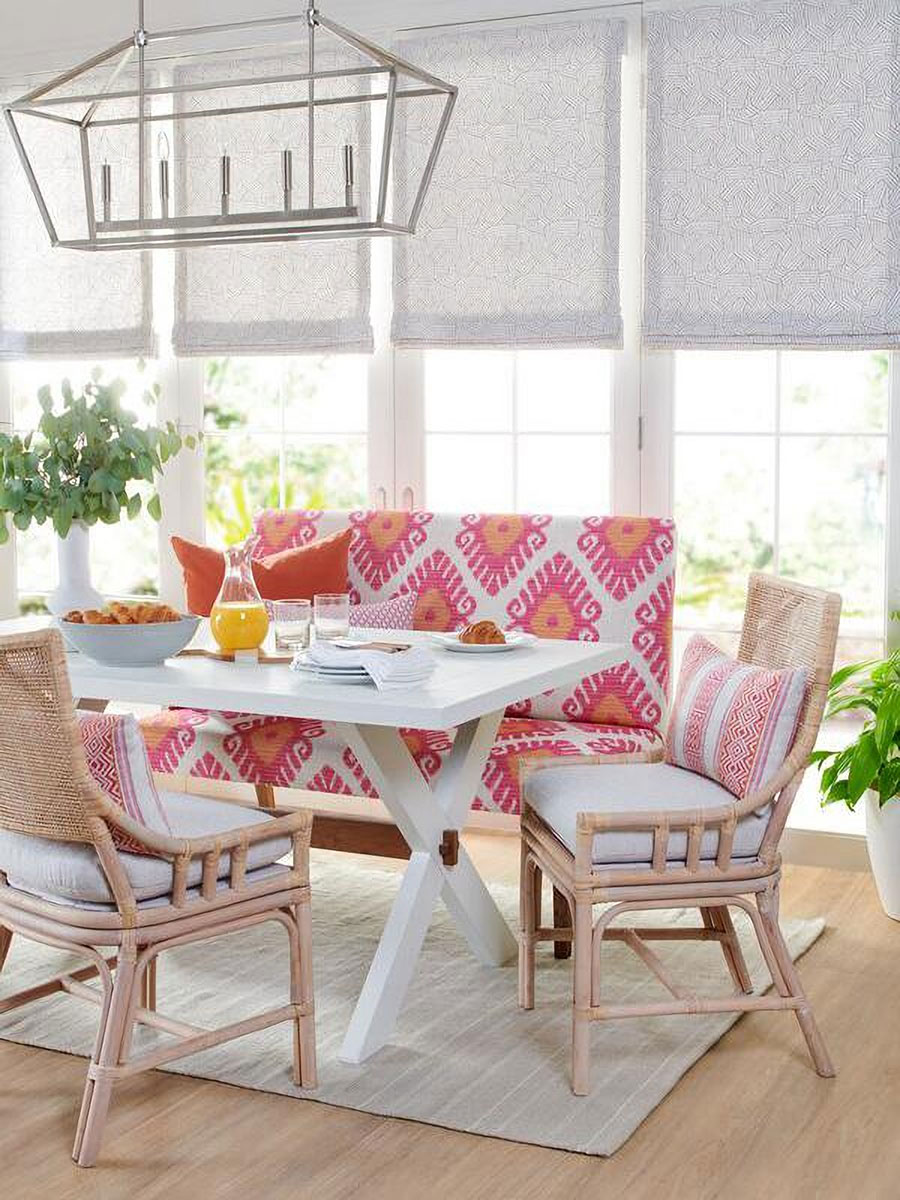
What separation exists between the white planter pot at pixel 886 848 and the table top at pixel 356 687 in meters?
0.87

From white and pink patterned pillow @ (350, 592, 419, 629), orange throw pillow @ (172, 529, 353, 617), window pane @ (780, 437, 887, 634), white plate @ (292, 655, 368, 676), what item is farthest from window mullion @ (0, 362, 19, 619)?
window pane @ (780, 437, 887, 634)

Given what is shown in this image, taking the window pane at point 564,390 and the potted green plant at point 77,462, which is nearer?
the potted green plant at point 77,462

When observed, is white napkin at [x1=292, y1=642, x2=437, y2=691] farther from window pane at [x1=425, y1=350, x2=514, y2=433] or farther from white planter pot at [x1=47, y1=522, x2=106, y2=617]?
window pane at [x1=425, y1=350, x2=514, y2=433]

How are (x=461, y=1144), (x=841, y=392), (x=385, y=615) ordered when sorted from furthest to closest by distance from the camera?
(x=841, y=392)
(x=385, y=615)
(x=461, y=1144)

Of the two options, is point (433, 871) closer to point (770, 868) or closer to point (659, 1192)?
point (770, 868)

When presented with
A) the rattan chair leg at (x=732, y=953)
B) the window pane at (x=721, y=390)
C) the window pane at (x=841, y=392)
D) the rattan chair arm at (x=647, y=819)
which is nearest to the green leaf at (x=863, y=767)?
the rattan chair leg at (x=732, y=953)

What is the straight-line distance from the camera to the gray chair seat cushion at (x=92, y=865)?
8.27 feet

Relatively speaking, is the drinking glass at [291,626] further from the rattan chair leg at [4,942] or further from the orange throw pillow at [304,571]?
the orange throw pillow at [304,571]

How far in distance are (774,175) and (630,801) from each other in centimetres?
194

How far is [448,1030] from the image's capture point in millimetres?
3072

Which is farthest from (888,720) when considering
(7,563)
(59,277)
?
(7,563)

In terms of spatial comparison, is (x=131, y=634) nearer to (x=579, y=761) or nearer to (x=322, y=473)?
(x=579, y=761)

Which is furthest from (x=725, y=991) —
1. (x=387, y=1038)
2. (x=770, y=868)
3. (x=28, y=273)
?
(x=28, y=273)

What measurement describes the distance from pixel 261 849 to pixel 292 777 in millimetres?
1219
